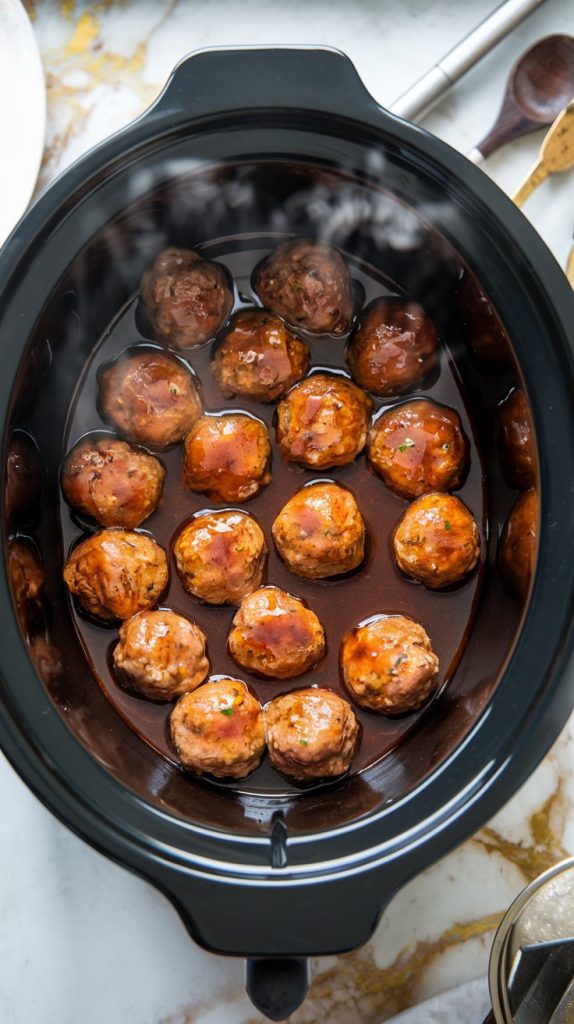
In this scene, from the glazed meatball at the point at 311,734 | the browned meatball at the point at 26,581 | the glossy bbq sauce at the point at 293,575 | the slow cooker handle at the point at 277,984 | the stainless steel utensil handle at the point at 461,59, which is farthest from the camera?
the stainless steel utensil handle at the point at 461,59

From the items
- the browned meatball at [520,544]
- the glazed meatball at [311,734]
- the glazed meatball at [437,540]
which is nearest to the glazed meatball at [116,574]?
the glazed meatball at [311,734]

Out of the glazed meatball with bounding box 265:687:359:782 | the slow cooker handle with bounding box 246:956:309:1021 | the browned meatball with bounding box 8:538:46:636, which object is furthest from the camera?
the glazed meatball with bounding box 265:687:359:782

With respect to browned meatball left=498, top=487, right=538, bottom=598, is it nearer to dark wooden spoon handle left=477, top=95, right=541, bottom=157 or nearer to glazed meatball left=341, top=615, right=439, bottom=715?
glazed meatball left=341, top=615, right=439, bottom=715

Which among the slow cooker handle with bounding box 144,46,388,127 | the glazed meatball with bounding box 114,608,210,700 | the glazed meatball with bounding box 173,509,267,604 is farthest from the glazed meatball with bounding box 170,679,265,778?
the slow cooker handle with bounding box 144,46,388,127

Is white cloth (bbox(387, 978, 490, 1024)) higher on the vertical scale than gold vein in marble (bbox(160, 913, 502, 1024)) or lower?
lower

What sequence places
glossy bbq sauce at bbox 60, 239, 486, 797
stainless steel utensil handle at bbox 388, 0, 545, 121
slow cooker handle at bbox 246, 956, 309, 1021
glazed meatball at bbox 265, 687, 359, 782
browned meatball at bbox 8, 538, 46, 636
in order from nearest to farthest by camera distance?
slow cooker handle at bbox 246, 956, 309, 1021
browned meatball at bbox 8, 538, 46, 636
glazed meatball at bbox 265, 687, 359, 782
glossy bbq sauce at bbox 60, 239, 486, 797
stainless steel utensil handle at bbox 388, 0, 545, 121

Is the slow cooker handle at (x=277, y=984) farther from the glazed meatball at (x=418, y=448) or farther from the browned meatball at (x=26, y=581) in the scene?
the glazed meatball at (x=418, y=448)
